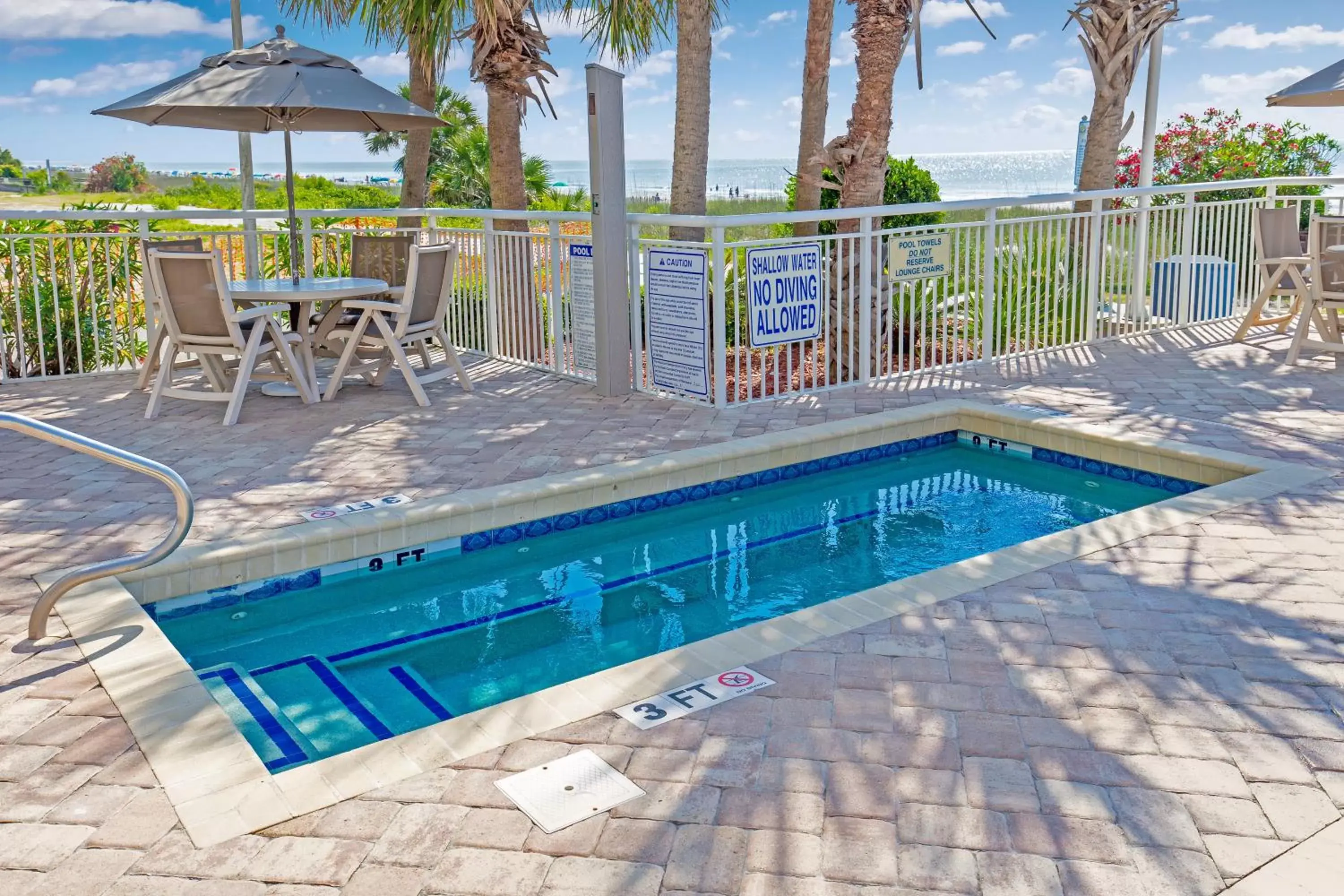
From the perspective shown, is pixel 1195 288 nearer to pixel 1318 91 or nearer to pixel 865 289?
pixel 1318 91

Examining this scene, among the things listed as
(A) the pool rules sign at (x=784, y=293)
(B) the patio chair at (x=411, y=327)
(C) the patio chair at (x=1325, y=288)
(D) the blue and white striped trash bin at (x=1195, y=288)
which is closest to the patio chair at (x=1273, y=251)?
(C) the patio chair at (x=1325, y=288)

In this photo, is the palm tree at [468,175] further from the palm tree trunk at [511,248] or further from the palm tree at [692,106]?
the palm tree at [692,106]

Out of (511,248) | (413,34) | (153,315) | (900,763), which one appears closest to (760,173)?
(413,34)

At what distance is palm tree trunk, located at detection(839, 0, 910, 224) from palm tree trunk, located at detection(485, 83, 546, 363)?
249 centimetres

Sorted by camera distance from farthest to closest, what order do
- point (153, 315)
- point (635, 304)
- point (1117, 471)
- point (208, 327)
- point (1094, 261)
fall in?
point (1094, 261) < point (153, 315) < point (635, 304) < point (208, 327) < point (1117, 471)

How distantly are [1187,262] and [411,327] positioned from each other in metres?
6.61

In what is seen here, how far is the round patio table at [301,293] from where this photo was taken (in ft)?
24.9

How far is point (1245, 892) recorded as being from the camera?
8.30 feet

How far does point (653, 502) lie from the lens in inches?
240

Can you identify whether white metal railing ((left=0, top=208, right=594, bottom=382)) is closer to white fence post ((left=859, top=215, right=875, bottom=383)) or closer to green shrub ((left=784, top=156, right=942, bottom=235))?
white fence post ((left=859, top=215, right=875, bottom=383))

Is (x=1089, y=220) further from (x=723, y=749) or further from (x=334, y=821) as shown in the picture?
(x=334, y=821)

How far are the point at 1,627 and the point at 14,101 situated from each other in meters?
132

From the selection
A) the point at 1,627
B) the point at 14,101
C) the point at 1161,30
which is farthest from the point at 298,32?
the point at 1,627

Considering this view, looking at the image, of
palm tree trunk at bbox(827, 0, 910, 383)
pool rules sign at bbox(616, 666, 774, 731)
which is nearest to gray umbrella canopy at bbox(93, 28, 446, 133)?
palm tree trunk at bbox(827, 0, 910, 383)
